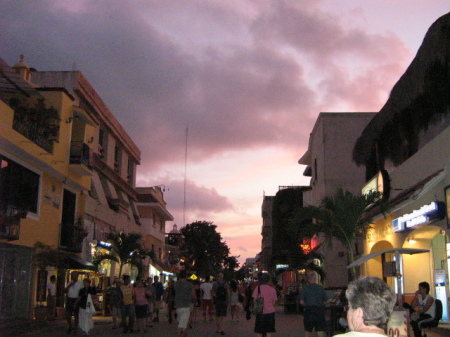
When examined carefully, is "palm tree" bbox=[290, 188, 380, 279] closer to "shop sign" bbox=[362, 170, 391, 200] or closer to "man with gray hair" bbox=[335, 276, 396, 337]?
"shop sign" bbox=[362, 170, 391, 200]

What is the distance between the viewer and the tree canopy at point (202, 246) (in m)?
75.9

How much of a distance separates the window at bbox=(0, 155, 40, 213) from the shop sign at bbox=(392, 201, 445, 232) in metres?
12.3

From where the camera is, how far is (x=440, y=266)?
17.7 m

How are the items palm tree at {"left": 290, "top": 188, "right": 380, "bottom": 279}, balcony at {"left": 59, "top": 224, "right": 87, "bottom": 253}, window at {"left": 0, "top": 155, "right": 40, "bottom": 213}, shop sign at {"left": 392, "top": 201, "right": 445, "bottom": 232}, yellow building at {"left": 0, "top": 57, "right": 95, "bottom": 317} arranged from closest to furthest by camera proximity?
shop sign at {"left": 392, "top": 201, "right": 445, "bottom": 232}
palm tree at {"left": 290, "top": 188, "right": 380, "bottom": 279}
window at {"left": 0, "top": 155, "right": 40, "bottom": 213}
yellow building at {"left": 0, "top": 57, "right": 95, "bottom": 317}
balcony at {"left": 59, "top": 224, "right": 87, "bottom": 253}

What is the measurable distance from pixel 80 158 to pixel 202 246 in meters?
53.0

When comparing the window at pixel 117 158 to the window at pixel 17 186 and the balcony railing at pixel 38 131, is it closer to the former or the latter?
the balcony railing at pixel 38 131

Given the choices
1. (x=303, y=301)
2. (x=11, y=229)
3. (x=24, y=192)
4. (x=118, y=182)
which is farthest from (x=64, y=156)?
(x=303, y=301)

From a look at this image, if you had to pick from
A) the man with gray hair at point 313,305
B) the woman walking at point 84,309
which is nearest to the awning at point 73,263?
the woman walking at point 84,309

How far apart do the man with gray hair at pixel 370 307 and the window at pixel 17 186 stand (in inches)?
610

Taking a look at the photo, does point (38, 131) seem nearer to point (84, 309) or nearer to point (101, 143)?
point (84, 309)

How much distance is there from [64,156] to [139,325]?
32.6 ft

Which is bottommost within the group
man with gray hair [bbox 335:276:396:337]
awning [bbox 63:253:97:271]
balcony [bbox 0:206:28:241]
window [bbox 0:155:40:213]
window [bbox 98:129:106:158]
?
man with gray hair [bbox 335:276:396:337]

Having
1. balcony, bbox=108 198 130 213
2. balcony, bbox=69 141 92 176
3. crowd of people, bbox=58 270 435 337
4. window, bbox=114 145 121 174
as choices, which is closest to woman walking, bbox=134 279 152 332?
crowd of people, bbox=58 270 435 337

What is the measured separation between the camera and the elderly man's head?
3.54m
